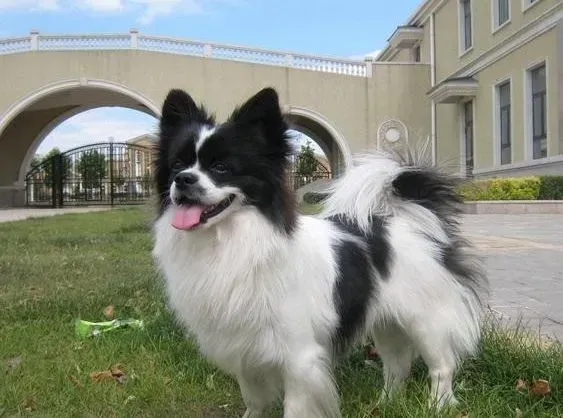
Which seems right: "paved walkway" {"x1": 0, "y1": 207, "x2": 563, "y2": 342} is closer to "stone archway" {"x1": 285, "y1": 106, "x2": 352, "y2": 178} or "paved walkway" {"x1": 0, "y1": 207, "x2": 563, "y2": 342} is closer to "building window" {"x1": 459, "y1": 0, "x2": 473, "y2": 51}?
"stone archway" {"x1": 285, "y1": 106, "x2": 352, "y2": 178}

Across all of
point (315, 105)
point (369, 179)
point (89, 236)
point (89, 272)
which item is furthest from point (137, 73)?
point (369, 179)

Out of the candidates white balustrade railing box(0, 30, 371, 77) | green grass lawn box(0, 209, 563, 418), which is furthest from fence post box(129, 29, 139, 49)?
green grass lawn box(0, 209, 563, 418)

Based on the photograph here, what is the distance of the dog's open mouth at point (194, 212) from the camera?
2387 mm

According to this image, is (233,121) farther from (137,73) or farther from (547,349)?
(137,73)

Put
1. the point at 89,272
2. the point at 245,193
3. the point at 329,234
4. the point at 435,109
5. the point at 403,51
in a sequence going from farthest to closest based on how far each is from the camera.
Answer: the point at 403,51 → the point at 435,109 → the point at 89,272 → the point at 329,234 → the point at 245,193

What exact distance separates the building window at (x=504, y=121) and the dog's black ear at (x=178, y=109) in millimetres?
20410

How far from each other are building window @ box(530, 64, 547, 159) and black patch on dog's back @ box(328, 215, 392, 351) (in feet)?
58.4

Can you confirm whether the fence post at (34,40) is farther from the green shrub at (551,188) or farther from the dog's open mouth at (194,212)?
the dog's open mouth at (194,212)

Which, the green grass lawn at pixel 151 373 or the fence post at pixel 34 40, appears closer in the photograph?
the green grass lawn at pixel 151 373

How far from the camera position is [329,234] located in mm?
2875

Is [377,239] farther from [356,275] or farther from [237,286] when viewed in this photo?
[237,286]

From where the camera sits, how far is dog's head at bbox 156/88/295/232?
239 cm

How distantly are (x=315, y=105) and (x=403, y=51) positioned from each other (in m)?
8.27

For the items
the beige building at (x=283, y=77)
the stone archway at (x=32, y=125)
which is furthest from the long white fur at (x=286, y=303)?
the stone archway at (x=32, y=125)
